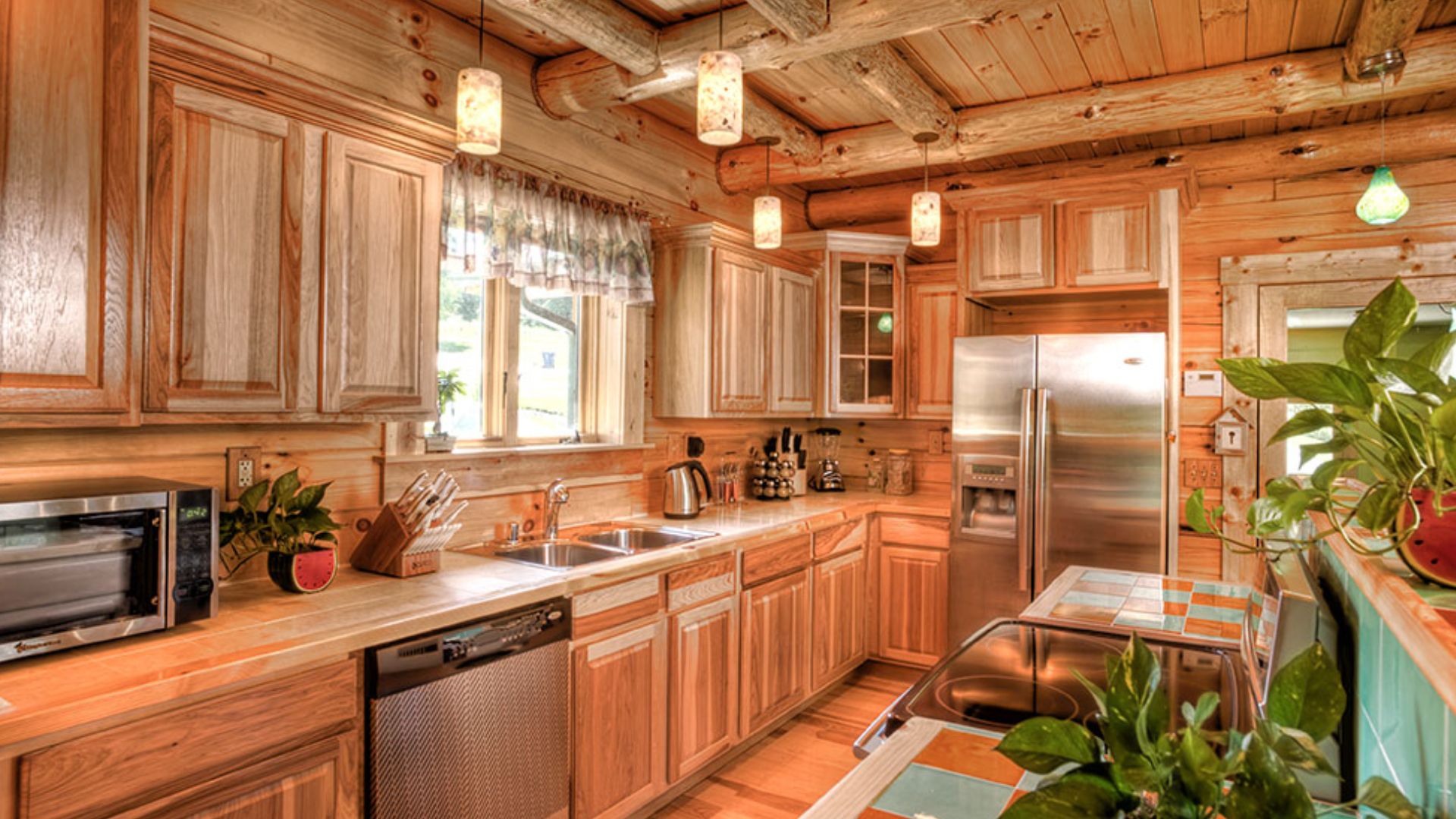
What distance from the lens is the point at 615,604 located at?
2.56m

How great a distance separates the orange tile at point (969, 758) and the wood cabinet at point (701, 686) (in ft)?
5.68

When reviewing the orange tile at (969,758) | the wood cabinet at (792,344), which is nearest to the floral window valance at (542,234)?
the wood cabinet at (792,344)

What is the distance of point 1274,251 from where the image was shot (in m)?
3.94

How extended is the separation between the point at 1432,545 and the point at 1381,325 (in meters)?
0.21

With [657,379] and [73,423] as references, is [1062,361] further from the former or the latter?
[73,423]

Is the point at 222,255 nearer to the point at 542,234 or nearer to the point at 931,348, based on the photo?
the point at 542,234

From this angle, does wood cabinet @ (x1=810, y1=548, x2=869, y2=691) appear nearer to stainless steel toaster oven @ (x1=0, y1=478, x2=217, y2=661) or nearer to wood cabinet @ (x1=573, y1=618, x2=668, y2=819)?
wood cabinet @ (x1=573, y1=618, x2=668, y2=819)

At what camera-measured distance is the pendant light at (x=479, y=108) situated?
1.95 meters

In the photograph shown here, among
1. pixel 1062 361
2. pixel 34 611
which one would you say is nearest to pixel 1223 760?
pixel 34 611

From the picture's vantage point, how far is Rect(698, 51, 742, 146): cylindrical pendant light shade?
1.93m

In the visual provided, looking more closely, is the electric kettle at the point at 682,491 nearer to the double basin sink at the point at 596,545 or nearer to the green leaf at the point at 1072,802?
the double basin sink at the point at 596,545

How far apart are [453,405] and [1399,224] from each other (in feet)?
13.4

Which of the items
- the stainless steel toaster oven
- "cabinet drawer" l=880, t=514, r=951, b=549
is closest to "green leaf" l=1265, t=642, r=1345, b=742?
the stainless steel toaster oven

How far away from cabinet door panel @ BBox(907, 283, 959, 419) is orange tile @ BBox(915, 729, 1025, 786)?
337cm
